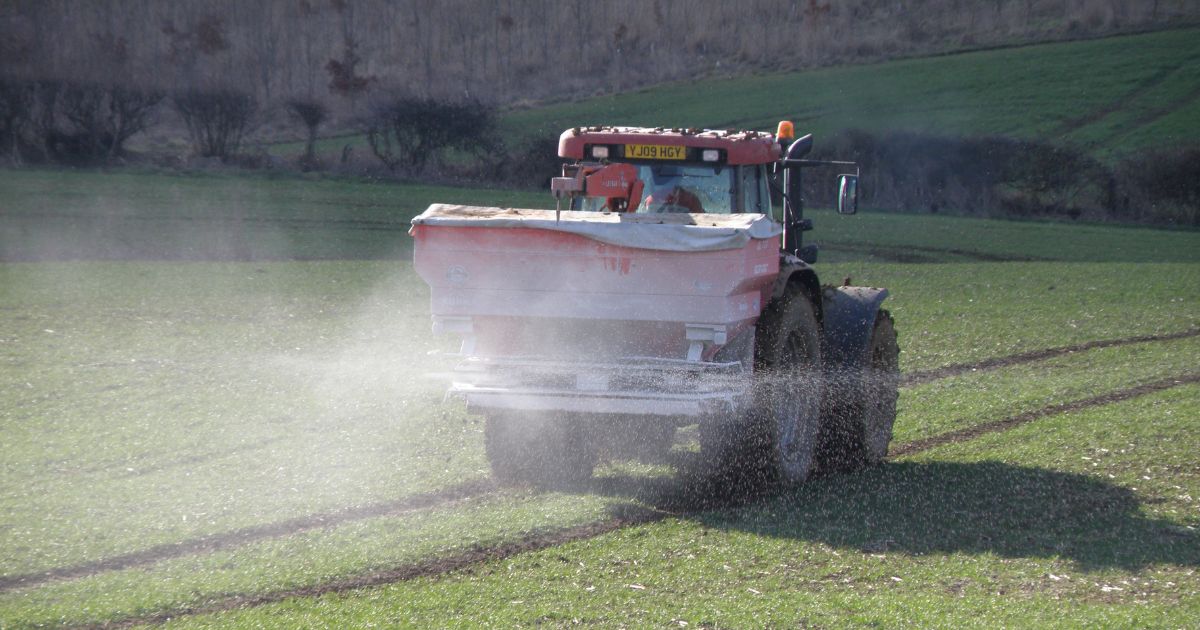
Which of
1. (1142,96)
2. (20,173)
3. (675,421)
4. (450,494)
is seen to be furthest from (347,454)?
(1142,96)

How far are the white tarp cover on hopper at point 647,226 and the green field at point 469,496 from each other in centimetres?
170

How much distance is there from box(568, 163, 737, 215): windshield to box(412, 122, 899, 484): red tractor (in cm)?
1

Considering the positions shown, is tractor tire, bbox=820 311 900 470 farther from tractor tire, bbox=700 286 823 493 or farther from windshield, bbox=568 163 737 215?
windshield, bbox=568 163 737 215

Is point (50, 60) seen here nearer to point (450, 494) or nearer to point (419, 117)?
point (419, 117)

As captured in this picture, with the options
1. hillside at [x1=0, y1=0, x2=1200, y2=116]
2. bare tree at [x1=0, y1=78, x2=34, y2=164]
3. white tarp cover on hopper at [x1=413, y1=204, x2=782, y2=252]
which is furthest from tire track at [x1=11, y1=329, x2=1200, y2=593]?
hillside at [x1=0, y1=0, x2=1200, y2=116]

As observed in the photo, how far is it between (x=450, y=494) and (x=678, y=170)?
300 centimetres

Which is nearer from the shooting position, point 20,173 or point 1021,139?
point 20,173

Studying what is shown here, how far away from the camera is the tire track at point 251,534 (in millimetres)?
7340

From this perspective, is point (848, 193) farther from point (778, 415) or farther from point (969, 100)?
point (969, 100)

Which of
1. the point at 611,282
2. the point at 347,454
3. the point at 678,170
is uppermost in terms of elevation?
the point at 678,170

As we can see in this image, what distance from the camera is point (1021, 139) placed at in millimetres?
43875

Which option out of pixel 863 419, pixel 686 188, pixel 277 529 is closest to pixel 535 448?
pixel 277 529

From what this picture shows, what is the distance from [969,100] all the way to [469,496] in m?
47.6

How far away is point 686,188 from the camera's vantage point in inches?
410
